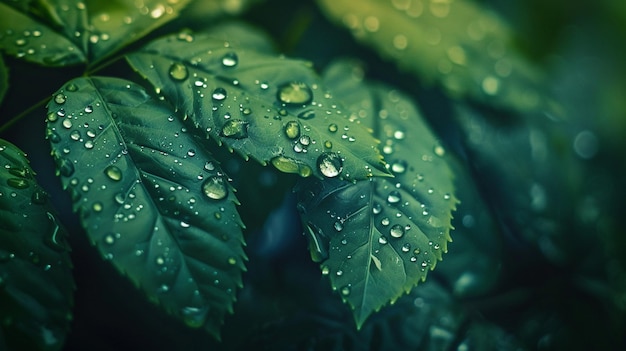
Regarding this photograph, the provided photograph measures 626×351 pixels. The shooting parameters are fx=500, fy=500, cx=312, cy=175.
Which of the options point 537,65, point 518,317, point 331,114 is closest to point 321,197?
point 331,114

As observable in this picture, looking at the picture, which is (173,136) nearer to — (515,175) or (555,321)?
(515,175)

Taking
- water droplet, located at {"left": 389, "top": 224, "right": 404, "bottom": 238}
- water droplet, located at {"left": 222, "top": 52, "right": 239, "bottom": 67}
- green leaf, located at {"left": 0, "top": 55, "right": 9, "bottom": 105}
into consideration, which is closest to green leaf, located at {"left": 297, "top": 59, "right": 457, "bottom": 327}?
water droplet, located at {"left": 389, "top": 224, "right": 404, "bottom": 238}

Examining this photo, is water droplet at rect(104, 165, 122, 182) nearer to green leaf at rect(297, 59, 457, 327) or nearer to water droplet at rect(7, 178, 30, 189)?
water droplet at rect(7, 178, 30, 189)

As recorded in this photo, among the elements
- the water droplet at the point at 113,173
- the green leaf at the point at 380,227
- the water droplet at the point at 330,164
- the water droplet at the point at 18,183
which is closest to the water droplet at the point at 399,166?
the green leaf at the point at 380,227

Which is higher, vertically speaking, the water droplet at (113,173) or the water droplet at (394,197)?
the water droplet at (394,197)

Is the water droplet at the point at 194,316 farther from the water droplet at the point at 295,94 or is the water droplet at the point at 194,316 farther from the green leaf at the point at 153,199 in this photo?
the water droplet at the point at 295,94
